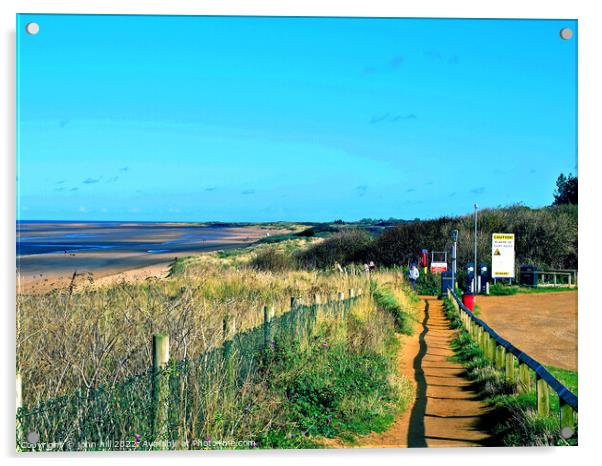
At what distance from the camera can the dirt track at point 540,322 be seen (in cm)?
779

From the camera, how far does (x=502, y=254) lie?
8.45m

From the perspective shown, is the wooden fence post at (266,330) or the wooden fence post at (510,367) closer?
the wooden fence post at (266,330)

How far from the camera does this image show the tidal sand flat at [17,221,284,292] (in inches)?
268

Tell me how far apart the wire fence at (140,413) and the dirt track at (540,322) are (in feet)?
11.4

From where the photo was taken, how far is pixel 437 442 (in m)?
6.75

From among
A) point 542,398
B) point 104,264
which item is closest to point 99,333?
point 104,264

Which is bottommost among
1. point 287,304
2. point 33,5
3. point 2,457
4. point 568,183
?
point 2,457

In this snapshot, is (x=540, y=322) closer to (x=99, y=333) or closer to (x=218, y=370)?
(x=218, y=370)

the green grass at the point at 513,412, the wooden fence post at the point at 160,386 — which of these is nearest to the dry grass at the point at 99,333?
the wooden fence post at the point at 160,386

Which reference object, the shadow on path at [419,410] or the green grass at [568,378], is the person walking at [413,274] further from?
the green grass at [568,378]

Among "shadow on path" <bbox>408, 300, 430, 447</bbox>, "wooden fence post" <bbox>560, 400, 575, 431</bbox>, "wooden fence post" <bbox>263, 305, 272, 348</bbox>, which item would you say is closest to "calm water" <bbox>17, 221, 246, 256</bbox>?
"wooden fence post" <bbox>263, 305, 272, 348</bbox>

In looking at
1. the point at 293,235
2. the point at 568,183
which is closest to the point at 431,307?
the point at 293,235
